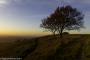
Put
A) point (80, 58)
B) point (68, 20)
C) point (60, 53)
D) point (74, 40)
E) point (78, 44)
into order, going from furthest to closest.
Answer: point (68, 20), point (74, 40), point (78, 44), point (60, 53), point (80, 58)

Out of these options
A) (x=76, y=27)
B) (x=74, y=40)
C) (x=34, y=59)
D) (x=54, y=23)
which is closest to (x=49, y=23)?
(x=54, y=23)

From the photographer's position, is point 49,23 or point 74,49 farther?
point 49,23

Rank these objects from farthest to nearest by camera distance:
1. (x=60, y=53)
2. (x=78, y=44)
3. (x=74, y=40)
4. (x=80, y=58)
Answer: (x=74, y=40) < (x=78, y=44) < (x=60, y=53) < (x=80, y=58)

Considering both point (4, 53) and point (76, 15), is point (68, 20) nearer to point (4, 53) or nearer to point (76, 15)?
point (76, 15)

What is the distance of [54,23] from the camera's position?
84438mm

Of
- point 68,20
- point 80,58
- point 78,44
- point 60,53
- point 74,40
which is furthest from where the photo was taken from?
point 68,20

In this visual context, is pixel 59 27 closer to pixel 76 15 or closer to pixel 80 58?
pixel 76 15

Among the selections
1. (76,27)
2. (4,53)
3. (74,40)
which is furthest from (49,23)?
(4,53)

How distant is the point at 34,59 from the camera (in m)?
52.6

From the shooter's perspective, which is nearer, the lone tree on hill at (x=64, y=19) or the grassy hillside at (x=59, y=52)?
the grassy hillside at (x=59, y=52)

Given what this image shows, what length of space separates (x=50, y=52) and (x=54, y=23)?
29894mm

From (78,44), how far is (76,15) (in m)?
25.5

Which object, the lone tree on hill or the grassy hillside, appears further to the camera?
the lone tree on hill

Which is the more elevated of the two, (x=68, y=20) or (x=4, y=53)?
(x=68, y=20)
